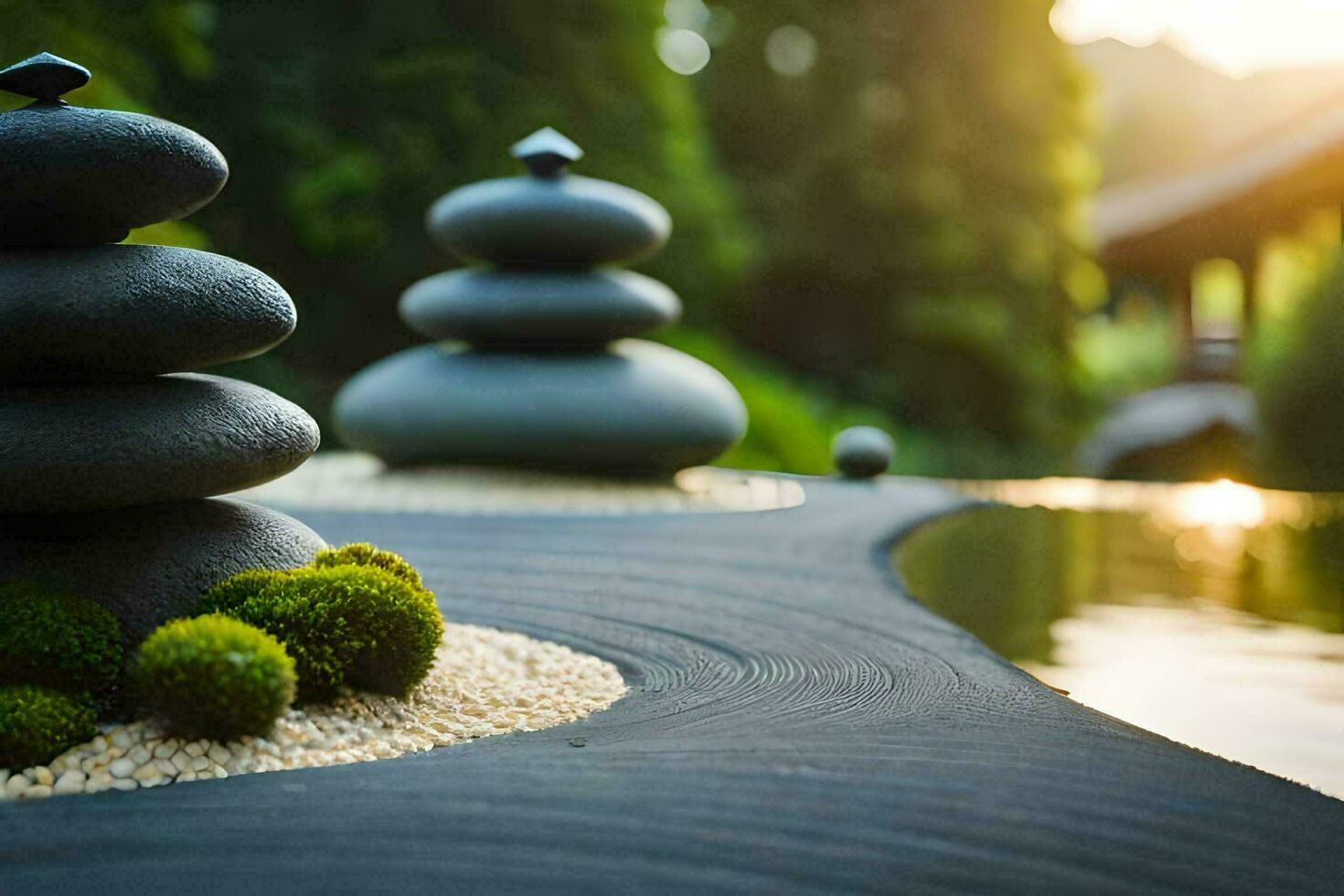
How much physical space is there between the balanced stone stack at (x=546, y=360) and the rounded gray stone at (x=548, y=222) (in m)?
0.01

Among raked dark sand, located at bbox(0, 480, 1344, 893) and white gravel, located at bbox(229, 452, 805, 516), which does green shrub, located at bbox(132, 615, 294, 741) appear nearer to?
raked dark sand, located at bbox(0, 480, 1344, 893)

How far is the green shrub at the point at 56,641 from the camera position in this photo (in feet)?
10.6

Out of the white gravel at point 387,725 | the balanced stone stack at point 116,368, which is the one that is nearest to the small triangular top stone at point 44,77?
the balanced stone stack at point 116,368

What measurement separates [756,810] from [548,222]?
7175 millimetres

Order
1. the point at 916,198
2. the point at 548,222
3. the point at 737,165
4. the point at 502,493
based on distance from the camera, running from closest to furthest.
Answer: the point at 502,493, the point at 548,222, the point at 916,198, the point at 737,165

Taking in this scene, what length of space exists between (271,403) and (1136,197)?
19942 millimetres

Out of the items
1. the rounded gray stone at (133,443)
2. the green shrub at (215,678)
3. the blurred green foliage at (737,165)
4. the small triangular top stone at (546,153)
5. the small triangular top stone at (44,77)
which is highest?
the blurred green foliage at (737,165)

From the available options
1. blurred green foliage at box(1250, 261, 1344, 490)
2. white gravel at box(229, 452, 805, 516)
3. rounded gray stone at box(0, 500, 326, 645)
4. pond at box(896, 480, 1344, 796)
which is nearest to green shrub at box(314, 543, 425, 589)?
rounded gray stone at box(0, 500, 326, 645)

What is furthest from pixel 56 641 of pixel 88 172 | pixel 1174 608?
pixel 1174 608

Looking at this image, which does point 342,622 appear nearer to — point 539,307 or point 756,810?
point 756,810

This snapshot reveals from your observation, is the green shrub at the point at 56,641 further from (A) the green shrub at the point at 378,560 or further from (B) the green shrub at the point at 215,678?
(A) the green shrub at the point at 378,560

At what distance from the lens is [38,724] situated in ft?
10.0

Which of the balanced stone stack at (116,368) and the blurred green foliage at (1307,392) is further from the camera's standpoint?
the blurred green foliage at (1307,392)

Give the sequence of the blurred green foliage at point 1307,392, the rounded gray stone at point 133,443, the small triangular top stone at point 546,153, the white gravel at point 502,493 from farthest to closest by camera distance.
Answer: the blurred green foliage at point 1307,392, the small triangular top stone at point 546,153, the white gravel at point 502,493, the rounded gray stone at point 133,443
